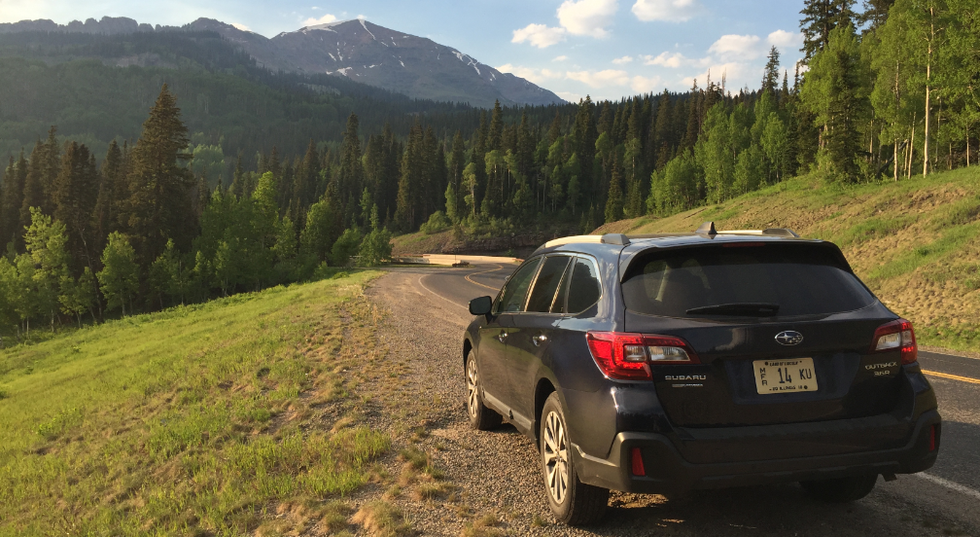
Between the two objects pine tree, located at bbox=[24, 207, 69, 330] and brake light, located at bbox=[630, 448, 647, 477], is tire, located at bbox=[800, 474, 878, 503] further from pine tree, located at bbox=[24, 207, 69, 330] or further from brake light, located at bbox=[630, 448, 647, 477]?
pine tree, located at bbox=[24, 207, 69, 330]

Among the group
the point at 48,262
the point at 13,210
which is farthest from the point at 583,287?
the point at 13,210

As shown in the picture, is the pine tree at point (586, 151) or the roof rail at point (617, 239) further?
the pine tree at point (586, 151)

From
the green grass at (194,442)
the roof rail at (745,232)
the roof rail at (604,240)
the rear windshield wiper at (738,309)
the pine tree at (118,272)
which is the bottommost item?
the pine tree at (118,272)

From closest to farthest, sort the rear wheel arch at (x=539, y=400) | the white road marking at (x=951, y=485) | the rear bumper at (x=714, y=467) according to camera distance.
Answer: the rear bumper at (x=714, y=467), the white road marking at (x=951, y=485), the rear wheel arch at (x=539, y=400)

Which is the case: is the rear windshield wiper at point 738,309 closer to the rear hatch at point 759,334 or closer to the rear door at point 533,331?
the rear hatch at point 759,334

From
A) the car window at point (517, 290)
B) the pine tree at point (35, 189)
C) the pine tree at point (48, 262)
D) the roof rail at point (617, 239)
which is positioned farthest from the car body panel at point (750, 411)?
the pine tree at point (35, 189)

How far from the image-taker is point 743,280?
3746 millimetres

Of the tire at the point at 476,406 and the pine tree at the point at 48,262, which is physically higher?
the tire at the point at 476,406

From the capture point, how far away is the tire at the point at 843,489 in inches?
162

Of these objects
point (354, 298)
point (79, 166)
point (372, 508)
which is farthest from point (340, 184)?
point (372, 508)

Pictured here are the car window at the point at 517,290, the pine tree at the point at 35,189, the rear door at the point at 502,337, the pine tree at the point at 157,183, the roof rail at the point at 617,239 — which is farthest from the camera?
the pine tree at the point at 35,189

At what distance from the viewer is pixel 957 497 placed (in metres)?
4.33

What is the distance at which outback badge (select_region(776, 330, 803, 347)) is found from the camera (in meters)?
3.48

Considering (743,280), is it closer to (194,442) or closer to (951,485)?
(951,485)
